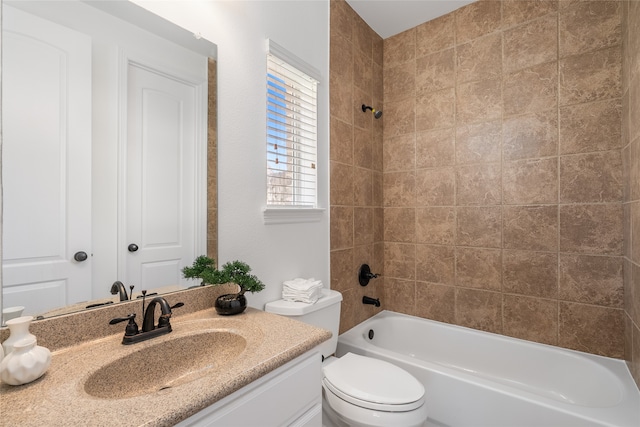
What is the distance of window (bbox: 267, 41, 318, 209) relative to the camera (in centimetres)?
159

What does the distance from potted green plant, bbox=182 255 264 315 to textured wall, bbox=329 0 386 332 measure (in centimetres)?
83

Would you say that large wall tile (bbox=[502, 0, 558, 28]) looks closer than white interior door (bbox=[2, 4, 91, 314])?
No

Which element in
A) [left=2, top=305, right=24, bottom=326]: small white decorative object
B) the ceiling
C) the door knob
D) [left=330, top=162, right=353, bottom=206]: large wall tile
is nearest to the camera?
[left=2, top=305, right=24, bottom=326]: small white decorative object

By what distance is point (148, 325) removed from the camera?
3.21ft

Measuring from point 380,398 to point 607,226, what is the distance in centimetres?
162

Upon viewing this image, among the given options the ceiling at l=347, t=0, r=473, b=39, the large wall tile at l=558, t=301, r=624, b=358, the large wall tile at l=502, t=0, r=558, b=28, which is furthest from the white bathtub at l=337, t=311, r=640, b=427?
the ceiling at l=347, t=0, r=473, b=39

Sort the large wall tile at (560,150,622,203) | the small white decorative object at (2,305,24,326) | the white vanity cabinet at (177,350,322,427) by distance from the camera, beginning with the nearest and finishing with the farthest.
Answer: the white vanity cabinet at (177,350,322,427) → the small white decorative object at (2,305,24,326) → the large wall tile at (560,150,622,203)

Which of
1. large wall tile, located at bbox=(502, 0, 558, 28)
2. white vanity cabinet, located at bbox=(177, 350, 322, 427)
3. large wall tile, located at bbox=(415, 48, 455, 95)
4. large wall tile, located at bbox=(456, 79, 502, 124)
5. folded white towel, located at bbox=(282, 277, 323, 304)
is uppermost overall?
large wall tile, located at bbox=(502, 0, 558, 28)

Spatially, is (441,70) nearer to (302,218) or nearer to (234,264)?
(302,218)

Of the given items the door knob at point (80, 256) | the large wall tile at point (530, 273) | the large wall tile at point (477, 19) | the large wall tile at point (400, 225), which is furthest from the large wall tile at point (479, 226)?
the door knob at point (80, 256)

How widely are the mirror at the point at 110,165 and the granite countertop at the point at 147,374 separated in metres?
0.20

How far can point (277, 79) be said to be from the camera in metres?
1.63

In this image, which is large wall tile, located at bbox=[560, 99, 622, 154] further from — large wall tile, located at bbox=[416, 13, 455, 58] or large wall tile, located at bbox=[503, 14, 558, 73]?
large wall tile, located at bbox=[416, 13, 455, 58]

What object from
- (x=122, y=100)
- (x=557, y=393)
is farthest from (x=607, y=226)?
(x=122, y=100)
